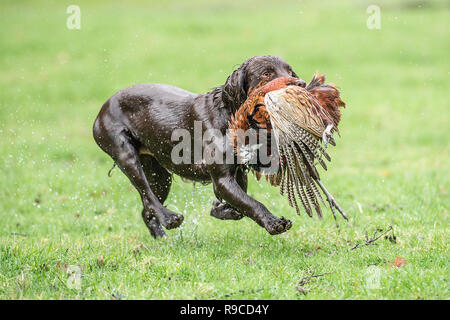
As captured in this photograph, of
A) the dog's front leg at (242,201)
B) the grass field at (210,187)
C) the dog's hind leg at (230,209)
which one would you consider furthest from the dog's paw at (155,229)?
the dog's front leg at (242,201)

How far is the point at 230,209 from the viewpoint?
16.8 ft

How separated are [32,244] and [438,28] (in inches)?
592

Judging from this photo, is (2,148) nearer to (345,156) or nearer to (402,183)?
(345,156)

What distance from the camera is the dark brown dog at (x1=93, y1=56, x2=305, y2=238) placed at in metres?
4.34

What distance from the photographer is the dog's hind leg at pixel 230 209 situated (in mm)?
4898

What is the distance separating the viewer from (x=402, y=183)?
694cm

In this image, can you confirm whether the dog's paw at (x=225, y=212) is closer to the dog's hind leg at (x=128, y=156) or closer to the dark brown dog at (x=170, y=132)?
the dark brown dog at (x=170, y=132)

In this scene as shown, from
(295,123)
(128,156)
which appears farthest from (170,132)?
(295,123)

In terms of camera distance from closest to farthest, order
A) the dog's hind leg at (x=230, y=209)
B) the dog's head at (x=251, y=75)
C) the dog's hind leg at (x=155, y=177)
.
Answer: the dog's head at (x=251, y=75) → the dog's hind leg at (x=230, y=209) → the dog's hind leg at (x=155, y=177)

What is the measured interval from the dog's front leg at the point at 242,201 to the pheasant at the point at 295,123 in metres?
0.20

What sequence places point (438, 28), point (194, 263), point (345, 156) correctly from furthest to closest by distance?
1. point (438, 28)
2. point (345, 156)
3. point (194, 263)
